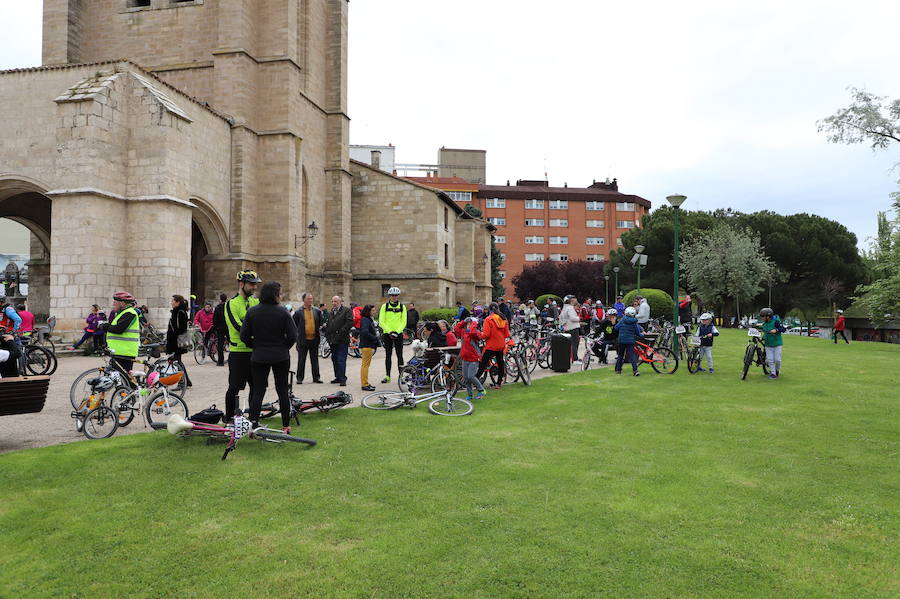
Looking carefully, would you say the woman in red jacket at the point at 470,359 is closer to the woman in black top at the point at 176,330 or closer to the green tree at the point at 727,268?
the woman in black top at the point at 176,330

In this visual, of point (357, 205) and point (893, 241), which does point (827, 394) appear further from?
point (357, 205)

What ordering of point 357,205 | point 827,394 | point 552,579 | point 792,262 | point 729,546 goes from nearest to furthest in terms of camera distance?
1. point 552,579
2. point 729,546
3. point 827,394
4. point 357,205
5. point 792,262

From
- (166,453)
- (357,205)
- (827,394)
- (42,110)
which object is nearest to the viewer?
(166,453)

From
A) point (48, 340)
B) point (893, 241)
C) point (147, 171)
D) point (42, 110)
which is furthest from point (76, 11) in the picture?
point (893, 241)

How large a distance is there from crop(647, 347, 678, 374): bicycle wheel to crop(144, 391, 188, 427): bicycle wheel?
9.70 meters

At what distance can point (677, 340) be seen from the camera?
48.2 feet

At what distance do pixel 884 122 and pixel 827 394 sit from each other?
70.6 ft

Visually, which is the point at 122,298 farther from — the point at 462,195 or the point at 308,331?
the point at 462,195

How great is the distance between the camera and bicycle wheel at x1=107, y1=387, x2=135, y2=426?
7.01 meters

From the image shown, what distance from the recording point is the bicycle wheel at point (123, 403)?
23.0 ft

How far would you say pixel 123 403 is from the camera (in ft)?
23.2

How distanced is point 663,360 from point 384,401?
7141mm

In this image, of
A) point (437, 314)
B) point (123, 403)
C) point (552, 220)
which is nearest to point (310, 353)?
point (123, 403)

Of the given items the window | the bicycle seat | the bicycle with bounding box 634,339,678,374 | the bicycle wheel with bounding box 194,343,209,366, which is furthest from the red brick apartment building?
the bicycle seat
